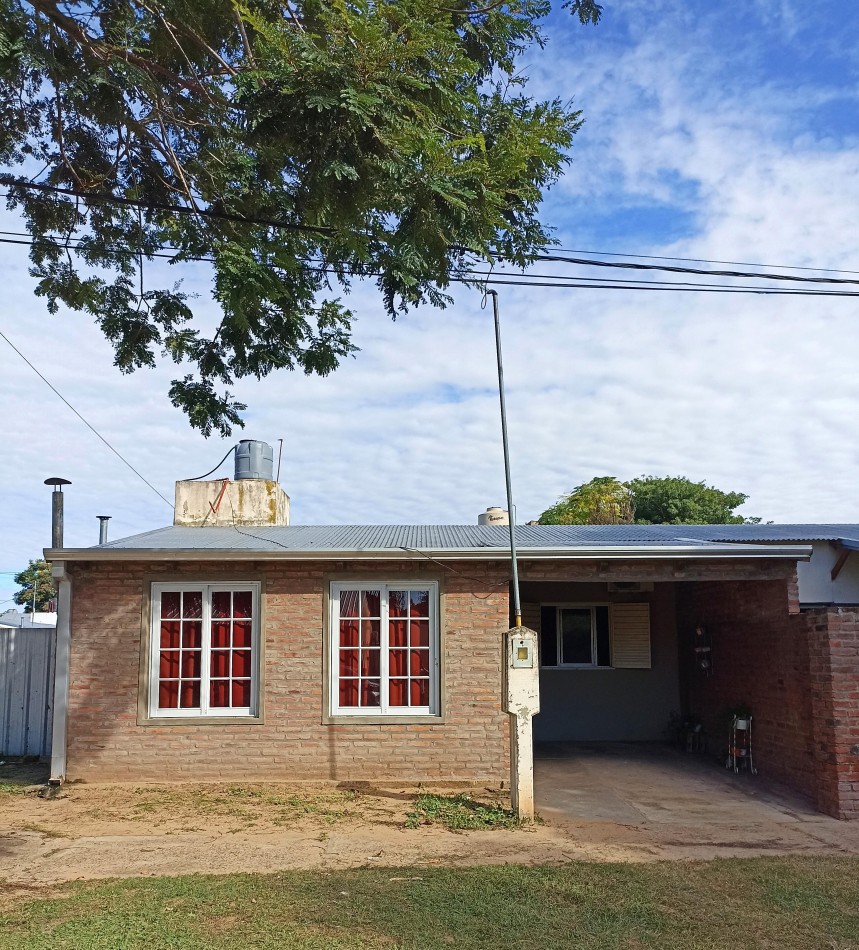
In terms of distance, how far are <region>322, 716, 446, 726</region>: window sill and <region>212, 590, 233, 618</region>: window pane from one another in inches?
68.7

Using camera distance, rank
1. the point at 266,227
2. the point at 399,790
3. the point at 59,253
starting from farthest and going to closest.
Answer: the point at 399,790
the point at 59,253
the point at 266,227

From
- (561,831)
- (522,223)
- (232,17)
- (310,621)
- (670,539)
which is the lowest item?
(561,831)

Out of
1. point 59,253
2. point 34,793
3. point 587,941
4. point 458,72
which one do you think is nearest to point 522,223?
point 458,72

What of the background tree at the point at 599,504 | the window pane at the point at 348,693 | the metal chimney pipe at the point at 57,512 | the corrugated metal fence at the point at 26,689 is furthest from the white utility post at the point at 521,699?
the background tree at the point at 599,504

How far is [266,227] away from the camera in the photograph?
8148 millimetres

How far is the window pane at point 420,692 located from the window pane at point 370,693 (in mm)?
434

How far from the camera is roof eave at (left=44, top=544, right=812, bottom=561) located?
33.1ft

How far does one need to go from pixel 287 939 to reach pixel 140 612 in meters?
5.87

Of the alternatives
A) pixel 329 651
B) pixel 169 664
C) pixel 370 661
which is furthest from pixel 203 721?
pixel 370 661

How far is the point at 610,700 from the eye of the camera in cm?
1441

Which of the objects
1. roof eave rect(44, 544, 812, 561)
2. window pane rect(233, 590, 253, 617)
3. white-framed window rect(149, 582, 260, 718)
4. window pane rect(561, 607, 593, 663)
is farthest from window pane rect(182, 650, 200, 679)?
Result: window pane rect(561, 607, 593, 663)

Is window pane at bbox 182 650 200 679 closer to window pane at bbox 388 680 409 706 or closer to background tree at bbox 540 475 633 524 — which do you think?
window pane at bbox 388 680 409 706

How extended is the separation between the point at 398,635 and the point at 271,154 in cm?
578

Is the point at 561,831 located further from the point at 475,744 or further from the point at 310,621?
the point at 310,621
